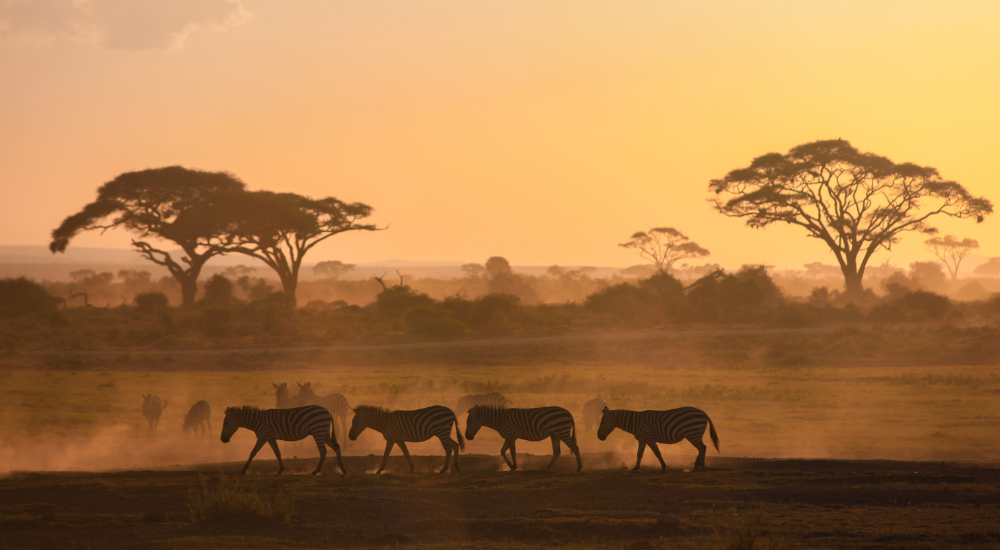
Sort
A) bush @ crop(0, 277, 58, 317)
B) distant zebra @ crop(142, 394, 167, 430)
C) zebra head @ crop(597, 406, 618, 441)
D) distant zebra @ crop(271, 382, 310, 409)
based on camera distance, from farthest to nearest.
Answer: bush @ crop(0, 277, 58, 317)
distant zebra @ crop(142, 394, 167, 430)
distant zebra @ crop(271, 382, 310, 409)
zebra head @ crop(597, 406, 618, 441)

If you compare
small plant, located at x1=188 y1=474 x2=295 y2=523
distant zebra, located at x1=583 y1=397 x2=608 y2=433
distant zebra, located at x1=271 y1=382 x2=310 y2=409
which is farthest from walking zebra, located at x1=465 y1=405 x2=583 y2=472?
distant zebra, located at x1=271 y1=382 x2=310 y2=409

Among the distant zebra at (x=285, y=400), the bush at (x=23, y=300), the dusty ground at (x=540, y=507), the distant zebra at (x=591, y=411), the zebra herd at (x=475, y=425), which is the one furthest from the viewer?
the bush at (x=23, y=300)

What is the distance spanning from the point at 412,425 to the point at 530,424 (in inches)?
81.0

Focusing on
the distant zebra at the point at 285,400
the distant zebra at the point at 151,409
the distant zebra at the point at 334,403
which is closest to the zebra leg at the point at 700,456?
the distant zebra at the point at 334,403

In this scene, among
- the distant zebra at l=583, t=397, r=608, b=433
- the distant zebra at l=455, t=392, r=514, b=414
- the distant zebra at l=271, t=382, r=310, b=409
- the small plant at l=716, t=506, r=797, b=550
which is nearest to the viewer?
the small plant at l=716, t=506, r=797, b=550

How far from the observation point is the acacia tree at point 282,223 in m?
55.9

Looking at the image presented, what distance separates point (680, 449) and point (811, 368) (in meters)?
16.6

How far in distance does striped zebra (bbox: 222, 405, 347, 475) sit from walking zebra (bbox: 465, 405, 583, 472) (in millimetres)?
2480

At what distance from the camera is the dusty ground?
9750mm

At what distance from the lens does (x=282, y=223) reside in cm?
5644

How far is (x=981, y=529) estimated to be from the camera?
9617 millimetres

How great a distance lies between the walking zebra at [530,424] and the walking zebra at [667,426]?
0.85m

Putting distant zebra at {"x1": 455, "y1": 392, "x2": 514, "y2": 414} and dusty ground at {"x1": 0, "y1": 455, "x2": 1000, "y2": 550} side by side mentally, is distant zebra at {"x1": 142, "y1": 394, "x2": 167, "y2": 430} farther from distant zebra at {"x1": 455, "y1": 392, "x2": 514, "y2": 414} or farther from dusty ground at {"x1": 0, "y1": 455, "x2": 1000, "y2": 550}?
distant zebra at {"x1": 455, "y1": 392, "x2": 514, "y2": 414}

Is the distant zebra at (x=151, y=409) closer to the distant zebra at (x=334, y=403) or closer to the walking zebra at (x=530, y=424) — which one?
the distant zebra at (x=334, y=403)
